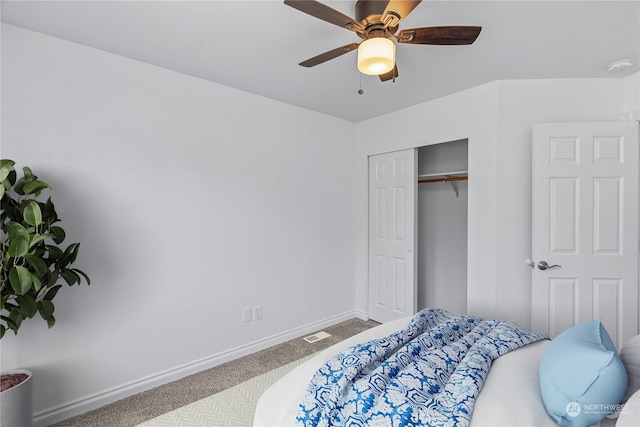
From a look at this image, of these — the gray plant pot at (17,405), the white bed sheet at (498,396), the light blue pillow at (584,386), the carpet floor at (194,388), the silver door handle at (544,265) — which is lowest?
the carpet floor at (194,388)

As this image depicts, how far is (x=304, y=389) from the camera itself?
1.32 meters

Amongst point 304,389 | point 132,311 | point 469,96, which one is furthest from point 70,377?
point 469,96

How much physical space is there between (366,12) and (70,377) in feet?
9.57

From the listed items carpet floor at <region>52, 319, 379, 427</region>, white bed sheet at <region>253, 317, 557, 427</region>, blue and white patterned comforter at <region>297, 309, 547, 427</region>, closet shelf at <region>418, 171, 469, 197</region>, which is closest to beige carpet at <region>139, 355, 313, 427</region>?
carpet floor at <region>52, 319, 379, 427</region>

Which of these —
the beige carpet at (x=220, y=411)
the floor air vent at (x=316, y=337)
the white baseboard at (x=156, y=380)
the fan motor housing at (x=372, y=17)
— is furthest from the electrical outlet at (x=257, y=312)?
the fan motor housing at (x=372, y=17)

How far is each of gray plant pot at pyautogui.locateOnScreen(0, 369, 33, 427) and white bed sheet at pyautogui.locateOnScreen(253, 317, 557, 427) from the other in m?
1.41

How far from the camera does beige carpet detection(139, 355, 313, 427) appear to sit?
1.99m

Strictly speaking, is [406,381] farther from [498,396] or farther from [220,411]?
[220,411]

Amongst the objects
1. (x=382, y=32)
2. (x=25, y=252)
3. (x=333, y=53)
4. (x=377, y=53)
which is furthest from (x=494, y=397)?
(x=25, y=252)

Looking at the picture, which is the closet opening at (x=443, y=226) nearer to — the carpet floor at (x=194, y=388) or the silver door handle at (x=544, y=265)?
the silver door handle at (x=544, y=265)

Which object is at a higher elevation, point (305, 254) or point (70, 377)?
point (305, 254)

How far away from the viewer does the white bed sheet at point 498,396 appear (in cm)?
107

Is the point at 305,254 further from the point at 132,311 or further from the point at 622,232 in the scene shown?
the point at 622,232

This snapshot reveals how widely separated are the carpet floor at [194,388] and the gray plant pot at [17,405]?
395 millimetres
